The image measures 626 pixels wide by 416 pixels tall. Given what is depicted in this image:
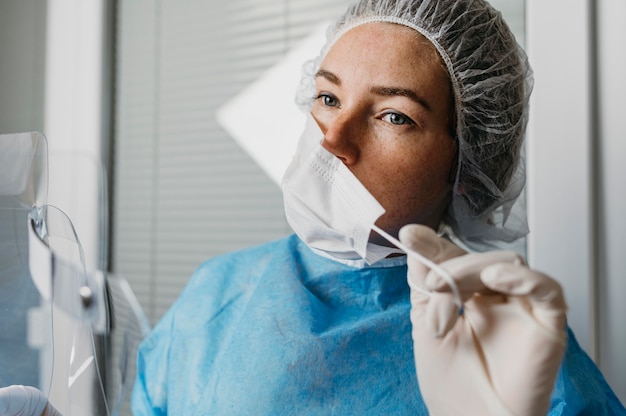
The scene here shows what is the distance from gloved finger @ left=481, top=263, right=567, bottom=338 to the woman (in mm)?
138

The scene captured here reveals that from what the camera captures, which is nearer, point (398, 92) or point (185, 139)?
point (398, 92)

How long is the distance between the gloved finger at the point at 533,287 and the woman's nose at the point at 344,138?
1.24ft

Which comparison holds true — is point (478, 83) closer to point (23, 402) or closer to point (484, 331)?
point (484, 331)

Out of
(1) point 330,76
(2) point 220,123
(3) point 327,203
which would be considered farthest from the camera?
(2) point 220,123

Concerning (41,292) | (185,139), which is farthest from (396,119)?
(185,139)

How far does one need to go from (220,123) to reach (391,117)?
82 centimetres

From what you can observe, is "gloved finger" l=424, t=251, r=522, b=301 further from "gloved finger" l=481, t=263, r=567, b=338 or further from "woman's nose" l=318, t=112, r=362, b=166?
"woman's nose" l=318, t=112, r=362, b=166

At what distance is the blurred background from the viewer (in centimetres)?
129

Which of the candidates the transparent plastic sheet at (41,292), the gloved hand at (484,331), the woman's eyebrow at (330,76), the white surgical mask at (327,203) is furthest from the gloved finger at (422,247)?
the transparent plastic sheet at (41,292)

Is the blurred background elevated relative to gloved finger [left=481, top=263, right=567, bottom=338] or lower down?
elevated

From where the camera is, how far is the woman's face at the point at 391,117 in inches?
39.9

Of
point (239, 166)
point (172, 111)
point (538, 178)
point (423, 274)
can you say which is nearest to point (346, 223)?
point (423, 274)

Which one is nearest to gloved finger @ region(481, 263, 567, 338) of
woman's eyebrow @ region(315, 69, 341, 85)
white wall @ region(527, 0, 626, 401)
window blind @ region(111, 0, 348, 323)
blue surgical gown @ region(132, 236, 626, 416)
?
blue surgical gown @ region(132, 236, 626, 416)

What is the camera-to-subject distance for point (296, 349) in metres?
1.03
